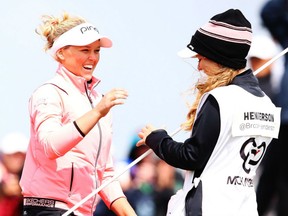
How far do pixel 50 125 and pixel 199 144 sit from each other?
32.1 inches

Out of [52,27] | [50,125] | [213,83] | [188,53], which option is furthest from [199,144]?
[52,27]

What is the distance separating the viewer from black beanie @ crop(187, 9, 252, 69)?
215 inches

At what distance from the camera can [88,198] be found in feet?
19.2

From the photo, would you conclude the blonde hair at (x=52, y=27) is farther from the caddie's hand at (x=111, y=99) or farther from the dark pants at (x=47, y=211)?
the dark pants at (x=47, y=211)

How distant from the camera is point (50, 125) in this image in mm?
5672

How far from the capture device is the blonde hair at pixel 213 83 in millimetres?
5426

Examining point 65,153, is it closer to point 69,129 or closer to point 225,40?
point 69,129

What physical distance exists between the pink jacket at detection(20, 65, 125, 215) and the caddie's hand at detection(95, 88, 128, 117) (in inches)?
8.7

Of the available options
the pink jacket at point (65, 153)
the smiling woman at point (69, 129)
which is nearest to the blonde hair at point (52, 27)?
the smiling woman at point (69, 129)

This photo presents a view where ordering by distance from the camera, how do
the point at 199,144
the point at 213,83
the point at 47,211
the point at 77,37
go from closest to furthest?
the point at 199,144 < the point at 213,83 < the point at 47,211 < the point at 77,37

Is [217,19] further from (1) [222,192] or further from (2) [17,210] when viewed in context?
(2) [17,210]

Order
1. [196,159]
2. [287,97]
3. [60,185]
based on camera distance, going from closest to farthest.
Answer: [196,159]
[60,185]
[287,97]

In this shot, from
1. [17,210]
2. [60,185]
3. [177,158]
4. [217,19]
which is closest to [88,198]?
[60,185]

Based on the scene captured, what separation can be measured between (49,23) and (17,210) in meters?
2.28
